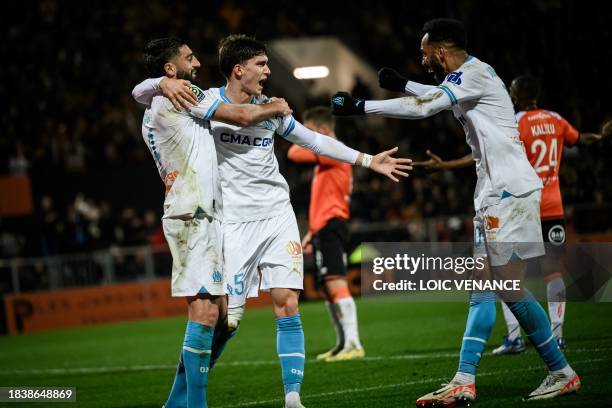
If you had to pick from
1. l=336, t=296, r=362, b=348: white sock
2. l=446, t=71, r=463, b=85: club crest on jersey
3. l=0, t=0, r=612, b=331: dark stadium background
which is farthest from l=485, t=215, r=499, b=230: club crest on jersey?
l=0, t=0, r=612, b=331: dark stadium background

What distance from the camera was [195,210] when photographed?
6.04 m

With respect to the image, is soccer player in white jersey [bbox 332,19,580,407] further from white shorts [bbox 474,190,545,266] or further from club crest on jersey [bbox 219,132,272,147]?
club crest on jersey [bbox 219,132,272,147]

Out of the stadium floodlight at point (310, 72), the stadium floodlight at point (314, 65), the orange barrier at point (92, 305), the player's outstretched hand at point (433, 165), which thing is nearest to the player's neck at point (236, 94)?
the player's outstretched hand at point (433, 165)

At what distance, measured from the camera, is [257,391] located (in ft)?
26.3

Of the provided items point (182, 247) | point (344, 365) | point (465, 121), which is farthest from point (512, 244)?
point (344, 365)

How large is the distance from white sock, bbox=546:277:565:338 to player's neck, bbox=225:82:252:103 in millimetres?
3962

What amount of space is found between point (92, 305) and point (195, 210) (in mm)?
13728

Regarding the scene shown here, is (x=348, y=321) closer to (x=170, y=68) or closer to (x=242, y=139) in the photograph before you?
(x=242, y=139)

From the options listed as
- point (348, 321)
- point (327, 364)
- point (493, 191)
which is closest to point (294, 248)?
point (493, 191)

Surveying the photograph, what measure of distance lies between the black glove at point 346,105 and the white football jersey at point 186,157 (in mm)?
818

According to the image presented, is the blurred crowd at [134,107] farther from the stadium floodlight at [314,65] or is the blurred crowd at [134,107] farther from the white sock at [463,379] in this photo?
the white sock at [463,379]

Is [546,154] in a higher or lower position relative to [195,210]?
higher

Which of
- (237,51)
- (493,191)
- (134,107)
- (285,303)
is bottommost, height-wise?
(285,303)

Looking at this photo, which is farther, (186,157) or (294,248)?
(294,248)
